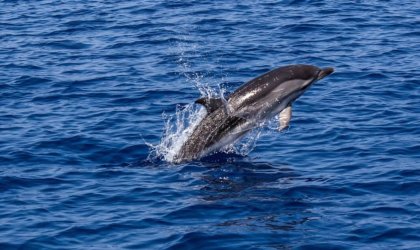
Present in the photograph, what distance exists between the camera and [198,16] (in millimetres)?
33250

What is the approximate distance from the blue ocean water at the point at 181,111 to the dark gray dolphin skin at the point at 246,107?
491mm

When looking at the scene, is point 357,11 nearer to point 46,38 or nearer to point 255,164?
point 46,38

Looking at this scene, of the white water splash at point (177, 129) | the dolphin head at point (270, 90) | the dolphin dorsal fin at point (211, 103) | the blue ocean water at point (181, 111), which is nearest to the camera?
the blue ocean water at point (181, 111)

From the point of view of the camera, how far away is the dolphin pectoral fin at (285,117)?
66.2 feet

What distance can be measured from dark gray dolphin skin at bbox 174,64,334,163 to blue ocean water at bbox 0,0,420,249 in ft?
1.61

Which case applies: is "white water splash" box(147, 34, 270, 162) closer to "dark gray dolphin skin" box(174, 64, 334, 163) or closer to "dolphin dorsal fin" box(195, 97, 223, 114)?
"dolphin dorsal fin" box(195, 97, 223, 114)

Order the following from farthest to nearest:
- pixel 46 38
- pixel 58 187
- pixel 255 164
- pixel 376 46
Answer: pixel 46 38
pixel 376 46
pixel 255 164
pixel 58 187

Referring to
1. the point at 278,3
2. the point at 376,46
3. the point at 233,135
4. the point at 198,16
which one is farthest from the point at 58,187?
the point at 278,3

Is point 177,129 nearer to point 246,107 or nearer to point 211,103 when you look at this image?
point 211,103

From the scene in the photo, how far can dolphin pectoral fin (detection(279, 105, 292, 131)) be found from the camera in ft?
66.2

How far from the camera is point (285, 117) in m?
20.2

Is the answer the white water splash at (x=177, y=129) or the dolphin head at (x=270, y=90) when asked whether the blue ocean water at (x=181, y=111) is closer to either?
the white water splash at (x=177, y=129)

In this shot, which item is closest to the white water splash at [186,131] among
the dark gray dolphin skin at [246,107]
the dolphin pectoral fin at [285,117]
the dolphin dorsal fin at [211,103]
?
the dolphin dorsal fin at [211,103]

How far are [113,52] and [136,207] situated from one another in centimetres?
1245
